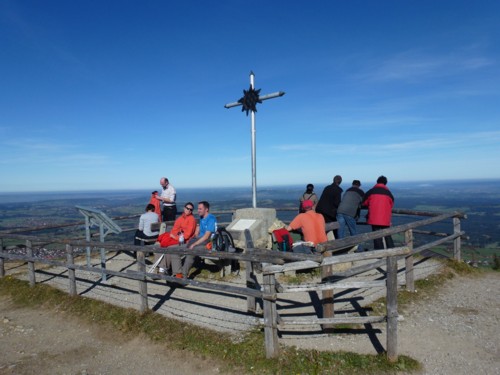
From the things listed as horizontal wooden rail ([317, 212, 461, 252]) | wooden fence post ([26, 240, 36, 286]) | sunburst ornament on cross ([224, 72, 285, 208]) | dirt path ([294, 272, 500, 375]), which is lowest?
dirt path ([294, 272, 500, 375])

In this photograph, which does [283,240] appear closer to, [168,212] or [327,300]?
[327,300]

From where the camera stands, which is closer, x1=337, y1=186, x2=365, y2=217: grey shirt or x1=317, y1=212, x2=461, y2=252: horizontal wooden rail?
x1=317, y1=212, x2=461, y2=252: horizontal wooden rail

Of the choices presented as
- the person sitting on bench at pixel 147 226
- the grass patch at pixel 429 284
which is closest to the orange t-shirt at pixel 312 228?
the grass patch at pixel 429 284

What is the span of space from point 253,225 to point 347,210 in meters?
2.71

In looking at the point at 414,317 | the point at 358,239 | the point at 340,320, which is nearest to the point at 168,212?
the point at 358,239

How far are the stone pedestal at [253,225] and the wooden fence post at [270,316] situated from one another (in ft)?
13.8

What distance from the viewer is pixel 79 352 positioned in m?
5.11

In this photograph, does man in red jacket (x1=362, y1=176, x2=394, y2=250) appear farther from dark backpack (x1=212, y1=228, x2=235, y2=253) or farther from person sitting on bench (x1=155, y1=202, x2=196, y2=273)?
person sitting on bench (x1=155, y1=202, x2=196, y2=273)

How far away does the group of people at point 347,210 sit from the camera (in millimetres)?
6293

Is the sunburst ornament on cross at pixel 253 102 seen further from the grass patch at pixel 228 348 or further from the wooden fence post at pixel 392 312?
the wooden fence post at pixel 392 312

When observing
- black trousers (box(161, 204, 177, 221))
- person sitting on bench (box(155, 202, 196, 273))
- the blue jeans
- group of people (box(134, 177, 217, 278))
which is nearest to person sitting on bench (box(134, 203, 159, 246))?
group of people (box(134, 177, 217, 278))

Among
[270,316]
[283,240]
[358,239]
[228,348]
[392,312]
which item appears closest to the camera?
[392,312]

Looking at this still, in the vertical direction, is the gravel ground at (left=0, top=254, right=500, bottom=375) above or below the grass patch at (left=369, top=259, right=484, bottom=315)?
below

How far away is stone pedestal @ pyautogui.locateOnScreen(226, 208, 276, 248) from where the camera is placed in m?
8.81
